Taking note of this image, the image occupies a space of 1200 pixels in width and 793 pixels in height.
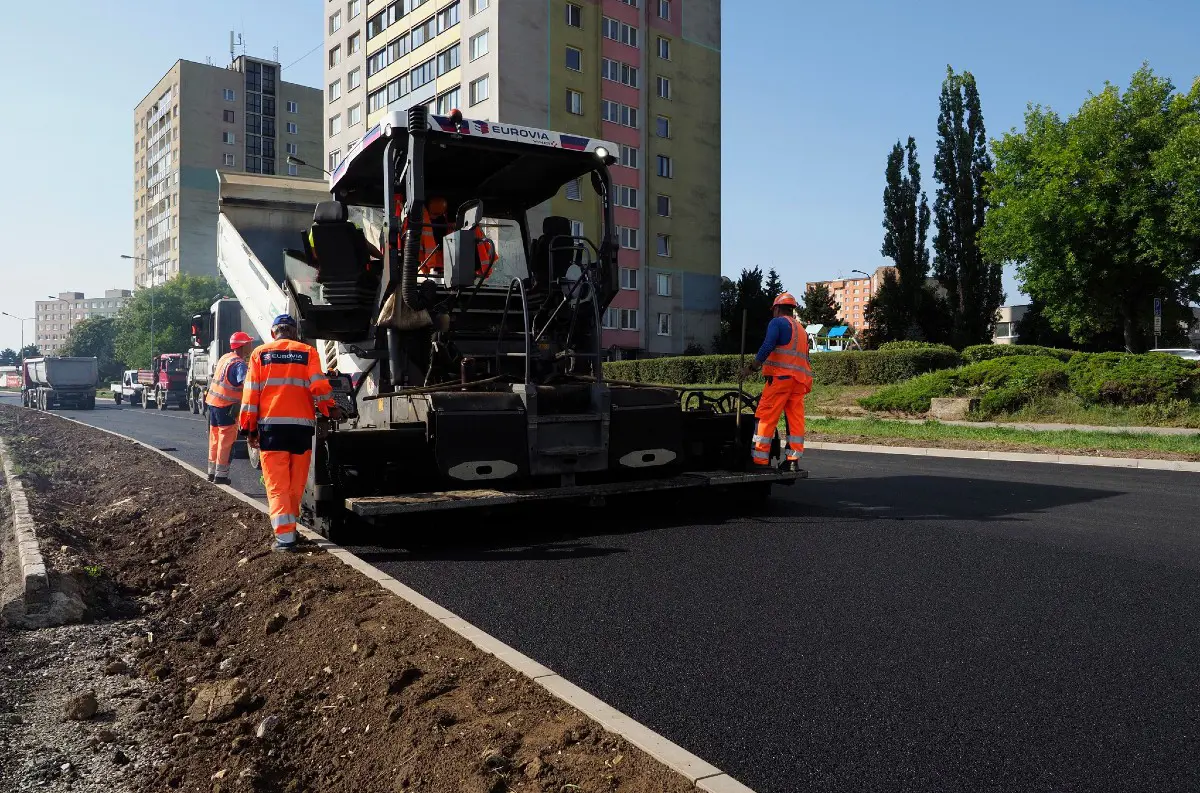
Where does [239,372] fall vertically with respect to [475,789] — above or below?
above

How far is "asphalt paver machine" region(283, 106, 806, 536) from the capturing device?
20.6 ft

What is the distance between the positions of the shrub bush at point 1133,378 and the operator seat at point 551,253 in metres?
12.1

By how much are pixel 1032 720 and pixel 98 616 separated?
491 centimetres

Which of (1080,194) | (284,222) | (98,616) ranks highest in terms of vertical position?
(1080,194)

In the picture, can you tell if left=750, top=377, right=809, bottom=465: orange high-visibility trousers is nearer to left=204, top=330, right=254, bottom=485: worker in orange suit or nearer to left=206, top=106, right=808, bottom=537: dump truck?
left=206, top=106, right=808, bottom=537: dump truck

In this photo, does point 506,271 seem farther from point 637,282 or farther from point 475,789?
point 637,282

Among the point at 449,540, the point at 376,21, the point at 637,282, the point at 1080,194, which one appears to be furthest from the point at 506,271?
the point at 376,21

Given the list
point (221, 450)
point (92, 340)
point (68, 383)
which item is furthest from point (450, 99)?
point (92, 340)

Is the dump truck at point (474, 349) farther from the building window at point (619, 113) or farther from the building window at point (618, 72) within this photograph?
the building window at point (618, 72)

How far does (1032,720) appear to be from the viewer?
10.6ft

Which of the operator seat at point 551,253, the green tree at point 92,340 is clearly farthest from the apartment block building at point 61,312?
the operator seat at point 551,253

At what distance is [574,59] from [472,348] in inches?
1615

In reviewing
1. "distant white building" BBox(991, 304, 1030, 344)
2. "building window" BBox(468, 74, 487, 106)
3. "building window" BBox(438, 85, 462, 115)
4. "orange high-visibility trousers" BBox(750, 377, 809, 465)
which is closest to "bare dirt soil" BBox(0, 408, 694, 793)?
"orange high-visibility trousers" BBox(750, 377, 809, 465)

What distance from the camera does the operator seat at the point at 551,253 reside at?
759cm
